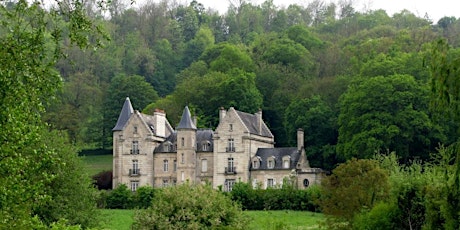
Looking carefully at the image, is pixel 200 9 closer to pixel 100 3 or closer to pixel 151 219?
pixel 151 219

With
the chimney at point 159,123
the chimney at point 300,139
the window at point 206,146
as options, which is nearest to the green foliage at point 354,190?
the chimney at point 300,139

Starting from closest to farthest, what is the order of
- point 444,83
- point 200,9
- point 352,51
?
point 444,83 → point 352,51 → point 200,9

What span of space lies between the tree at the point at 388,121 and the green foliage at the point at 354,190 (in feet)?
80.7

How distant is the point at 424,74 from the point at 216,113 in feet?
65.6

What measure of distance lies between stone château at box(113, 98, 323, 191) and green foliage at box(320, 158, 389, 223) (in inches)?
1147

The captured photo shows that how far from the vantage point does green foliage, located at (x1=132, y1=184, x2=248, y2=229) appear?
44500 millimetres

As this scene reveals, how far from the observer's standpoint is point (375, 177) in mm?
47406

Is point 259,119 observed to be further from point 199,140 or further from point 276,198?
point 276,198

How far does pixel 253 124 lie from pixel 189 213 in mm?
38651

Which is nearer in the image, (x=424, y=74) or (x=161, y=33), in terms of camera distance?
(x=424, y=74)

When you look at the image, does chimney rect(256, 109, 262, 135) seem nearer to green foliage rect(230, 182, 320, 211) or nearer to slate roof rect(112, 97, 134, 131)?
slate roof rect(112, 97, 134, 131)

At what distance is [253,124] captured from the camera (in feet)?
272

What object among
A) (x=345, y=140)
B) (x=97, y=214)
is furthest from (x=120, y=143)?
(x=97, y=214)

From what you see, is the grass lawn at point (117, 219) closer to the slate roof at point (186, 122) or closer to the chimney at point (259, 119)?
the slate roof at point (186, 122)
